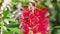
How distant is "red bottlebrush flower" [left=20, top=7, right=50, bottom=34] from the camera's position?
1.00 m

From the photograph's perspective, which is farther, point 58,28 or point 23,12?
point 58,28

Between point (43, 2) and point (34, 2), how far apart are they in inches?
5.0

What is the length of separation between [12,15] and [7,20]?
0.08 m

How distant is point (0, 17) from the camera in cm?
106

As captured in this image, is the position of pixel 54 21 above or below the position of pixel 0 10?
below

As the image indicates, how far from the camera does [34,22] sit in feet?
3.31

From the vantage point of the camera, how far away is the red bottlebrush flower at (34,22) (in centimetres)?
100

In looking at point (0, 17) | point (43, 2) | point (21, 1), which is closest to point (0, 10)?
point (0, 17)

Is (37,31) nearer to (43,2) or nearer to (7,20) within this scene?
(7,20)

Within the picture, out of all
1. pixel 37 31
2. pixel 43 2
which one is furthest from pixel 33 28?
pixel 43 2

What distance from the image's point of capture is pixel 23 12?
3.44 feet

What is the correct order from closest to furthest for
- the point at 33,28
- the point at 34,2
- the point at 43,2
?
the point at 33,28
the point at 34,2
the point at 43,2

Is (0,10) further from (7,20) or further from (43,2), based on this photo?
(43,2)

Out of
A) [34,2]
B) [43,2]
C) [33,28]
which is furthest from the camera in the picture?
[43,2]
